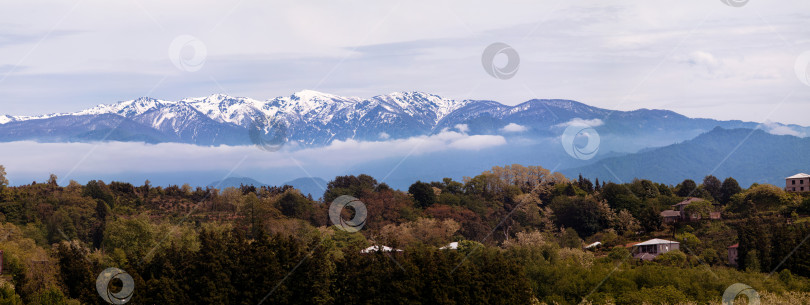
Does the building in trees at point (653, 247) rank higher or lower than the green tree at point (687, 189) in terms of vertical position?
lower

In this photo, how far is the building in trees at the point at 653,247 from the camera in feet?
302

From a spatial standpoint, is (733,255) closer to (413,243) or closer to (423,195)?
(413,243)

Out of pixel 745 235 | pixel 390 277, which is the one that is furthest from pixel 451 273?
pixel 745 235

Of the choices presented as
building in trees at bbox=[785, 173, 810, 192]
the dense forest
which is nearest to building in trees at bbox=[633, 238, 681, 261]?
the dense forest

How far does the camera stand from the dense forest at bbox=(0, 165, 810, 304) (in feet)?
221

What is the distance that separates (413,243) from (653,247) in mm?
24338

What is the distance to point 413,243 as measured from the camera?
95188mm

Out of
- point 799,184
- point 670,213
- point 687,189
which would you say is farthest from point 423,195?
point 799,184

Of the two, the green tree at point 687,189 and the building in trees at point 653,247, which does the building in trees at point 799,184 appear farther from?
the building in trees at point 653,247

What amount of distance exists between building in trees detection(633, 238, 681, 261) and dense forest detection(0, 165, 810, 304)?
4.17 feet

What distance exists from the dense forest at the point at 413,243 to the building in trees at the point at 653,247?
4.17 feet

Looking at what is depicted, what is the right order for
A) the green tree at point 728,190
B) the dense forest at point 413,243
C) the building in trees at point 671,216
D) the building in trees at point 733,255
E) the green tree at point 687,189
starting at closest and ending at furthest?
the dense forest at point 413,243 < the building in trees at point 733,255 < the building in trees at point 671,216 < the green tree at point 728,190 < the green tree at point 687,189

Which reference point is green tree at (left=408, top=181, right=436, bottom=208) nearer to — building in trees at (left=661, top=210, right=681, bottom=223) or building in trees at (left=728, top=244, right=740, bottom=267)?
building in trees at (left=661, top=210, right=681, bottom=223)

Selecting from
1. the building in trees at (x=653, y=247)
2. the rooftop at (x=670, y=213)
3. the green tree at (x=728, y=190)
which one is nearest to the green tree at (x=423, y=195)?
the rooftop at (x=670, y=213)
